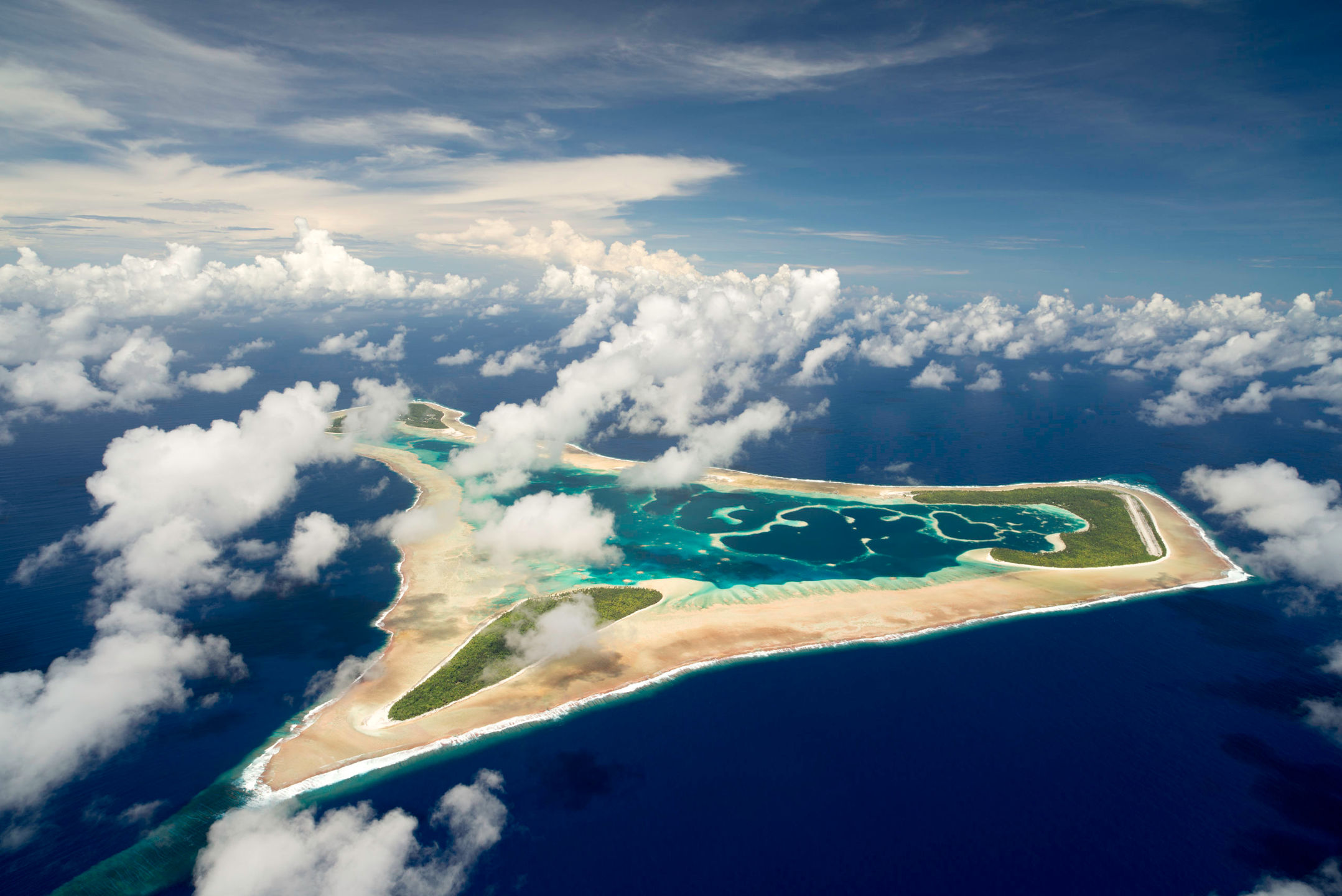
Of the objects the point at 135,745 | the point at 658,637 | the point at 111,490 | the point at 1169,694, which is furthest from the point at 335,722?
the point at 1169,694

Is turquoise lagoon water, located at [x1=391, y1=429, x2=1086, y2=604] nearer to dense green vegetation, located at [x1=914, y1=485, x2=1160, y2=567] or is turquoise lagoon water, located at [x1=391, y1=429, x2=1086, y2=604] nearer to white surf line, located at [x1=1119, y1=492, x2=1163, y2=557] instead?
dense green vegetation, located at [x1=914, y1=485, x2=1160, y2=567]

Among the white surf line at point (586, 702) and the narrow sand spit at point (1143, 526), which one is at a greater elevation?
the narrow sand spit at point (1143, 526)

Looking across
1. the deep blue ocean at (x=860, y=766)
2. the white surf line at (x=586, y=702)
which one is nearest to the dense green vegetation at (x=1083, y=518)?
the white surf line at (x=586, y=702)

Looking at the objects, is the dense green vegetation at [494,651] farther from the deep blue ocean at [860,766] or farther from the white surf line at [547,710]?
the deep blue ocean at [860,766]

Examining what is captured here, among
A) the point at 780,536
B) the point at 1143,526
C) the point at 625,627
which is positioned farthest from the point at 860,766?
the point at 1143,526

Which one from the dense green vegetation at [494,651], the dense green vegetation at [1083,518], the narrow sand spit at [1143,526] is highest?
the narrow sand spit at [1143,526]
